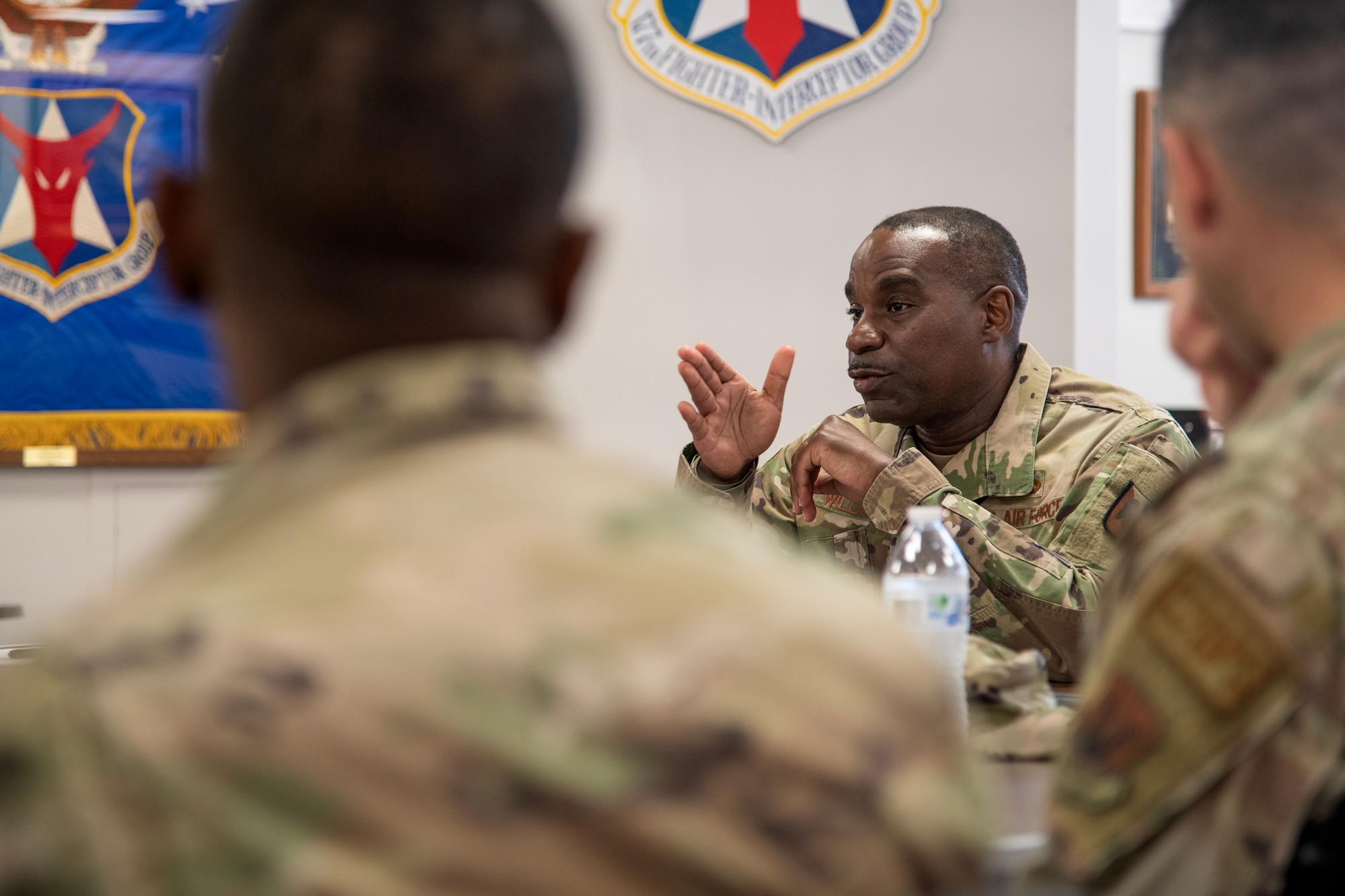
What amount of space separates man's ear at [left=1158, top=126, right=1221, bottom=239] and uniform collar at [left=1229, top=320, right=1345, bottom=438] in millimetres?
102

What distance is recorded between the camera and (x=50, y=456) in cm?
279

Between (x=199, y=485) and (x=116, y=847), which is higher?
(x=116, y=847)

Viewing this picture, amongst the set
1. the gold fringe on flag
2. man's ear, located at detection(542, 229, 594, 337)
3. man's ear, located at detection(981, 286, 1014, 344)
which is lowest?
the gold fringe on flag

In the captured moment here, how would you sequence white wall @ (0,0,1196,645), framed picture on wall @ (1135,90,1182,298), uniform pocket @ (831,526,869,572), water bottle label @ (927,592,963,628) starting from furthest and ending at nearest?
framed picture on wall @ (1135,90,1182,298), white wall @ (0,0,1196,645), uniform pocket @ (831,526,869,572), water bottle label @ (927,592,963,628)

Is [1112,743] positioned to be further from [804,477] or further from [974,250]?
[974,250]

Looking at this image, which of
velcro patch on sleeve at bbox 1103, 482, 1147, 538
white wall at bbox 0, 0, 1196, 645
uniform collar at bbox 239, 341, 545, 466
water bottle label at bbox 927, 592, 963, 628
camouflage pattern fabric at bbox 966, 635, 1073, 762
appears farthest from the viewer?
white wall at bbox 0, 0, 1196, 645

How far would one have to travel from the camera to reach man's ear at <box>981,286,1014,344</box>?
2264mm

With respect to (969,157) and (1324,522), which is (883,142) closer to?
(969,157)

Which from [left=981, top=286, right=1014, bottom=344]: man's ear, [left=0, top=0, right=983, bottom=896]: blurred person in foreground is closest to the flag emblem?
[left=981, top=286, right=1014, bottom=344]: man's ear

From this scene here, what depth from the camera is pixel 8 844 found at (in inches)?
18.3

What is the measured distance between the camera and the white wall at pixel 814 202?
3104 millimetres

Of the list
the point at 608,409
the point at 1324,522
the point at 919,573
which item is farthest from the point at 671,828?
the point at 608,409

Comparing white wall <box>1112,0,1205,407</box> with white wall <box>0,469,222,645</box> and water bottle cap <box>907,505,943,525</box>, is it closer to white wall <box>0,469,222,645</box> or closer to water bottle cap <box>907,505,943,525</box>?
water bottle cap <box>907,505,943,525</box>

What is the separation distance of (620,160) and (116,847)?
9.18ft
